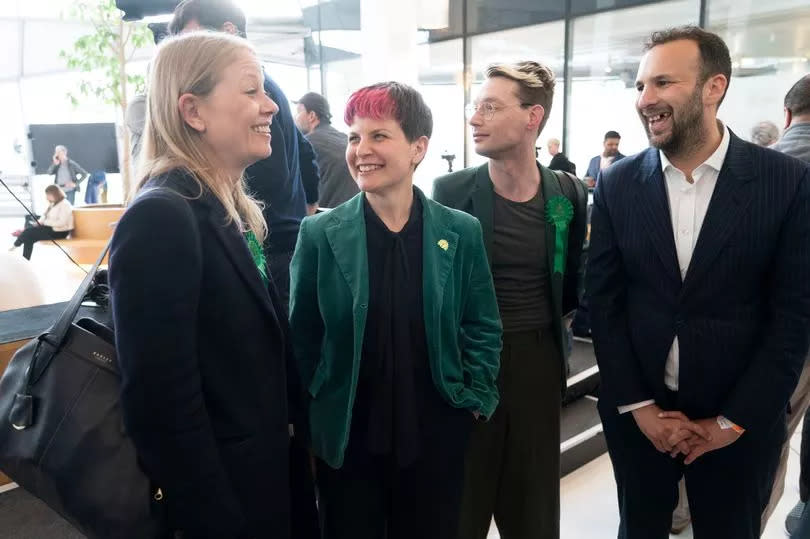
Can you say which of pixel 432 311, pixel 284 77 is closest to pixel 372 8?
pixel 284 77

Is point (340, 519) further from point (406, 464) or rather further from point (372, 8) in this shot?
point (372, 8)

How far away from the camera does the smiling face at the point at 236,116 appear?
1166 mm

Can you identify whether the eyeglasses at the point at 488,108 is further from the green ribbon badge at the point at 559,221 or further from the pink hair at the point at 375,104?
the pink hair at the point at 375,104

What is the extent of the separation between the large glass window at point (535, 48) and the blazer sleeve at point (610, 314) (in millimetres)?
6351

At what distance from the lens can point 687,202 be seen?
1585mm

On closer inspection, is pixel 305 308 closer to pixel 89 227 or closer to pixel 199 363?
pixel 199 363

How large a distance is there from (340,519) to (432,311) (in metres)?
0.57

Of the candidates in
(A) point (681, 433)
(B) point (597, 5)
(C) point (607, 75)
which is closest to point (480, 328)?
(A) point (681, 433)

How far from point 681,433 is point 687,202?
621mm

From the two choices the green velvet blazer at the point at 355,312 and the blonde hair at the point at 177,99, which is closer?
the blonde hair at the point at 177,99

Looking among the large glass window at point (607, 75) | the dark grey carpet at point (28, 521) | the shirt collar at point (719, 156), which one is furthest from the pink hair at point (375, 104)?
the large glass window at point (607, 75)

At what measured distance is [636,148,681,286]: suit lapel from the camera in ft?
5.13

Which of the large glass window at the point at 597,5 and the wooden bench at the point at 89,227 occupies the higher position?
the large glass window at the point at 597,5

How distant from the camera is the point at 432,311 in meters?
1.45
